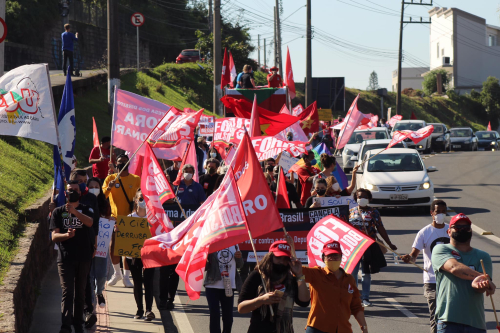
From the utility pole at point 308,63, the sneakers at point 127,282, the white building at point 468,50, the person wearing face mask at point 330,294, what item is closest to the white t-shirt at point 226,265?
the person wearing face mask at point 330,294

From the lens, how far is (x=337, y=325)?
5680 millimetres

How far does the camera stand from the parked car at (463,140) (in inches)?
1710

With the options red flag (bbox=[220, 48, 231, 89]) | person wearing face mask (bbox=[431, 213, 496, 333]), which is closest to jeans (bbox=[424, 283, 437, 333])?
person wearing face mask (bbox=[431, 213, 496, 333])

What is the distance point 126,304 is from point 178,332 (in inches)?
63.1

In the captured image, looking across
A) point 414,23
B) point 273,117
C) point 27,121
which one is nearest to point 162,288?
point 27,121

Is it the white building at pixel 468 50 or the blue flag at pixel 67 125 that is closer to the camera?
the blue flag at pixel 67 125

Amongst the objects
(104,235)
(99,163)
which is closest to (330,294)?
(104,235)

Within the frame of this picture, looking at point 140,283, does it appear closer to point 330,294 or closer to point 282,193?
point 282,193

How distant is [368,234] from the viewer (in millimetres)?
9305

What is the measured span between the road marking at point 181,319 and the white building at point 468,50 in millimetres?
78030

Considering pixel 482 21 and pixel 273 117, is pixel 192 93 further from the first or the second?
pixel 482 21

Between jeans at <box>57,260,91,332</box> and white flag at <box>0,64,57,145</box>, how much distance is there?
1520mm

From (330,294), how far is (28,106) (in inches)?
182

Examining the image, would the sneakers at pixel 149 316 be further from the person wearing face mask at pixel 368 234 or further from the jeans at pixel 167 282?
the person wearing face mask at pixel 368 234
